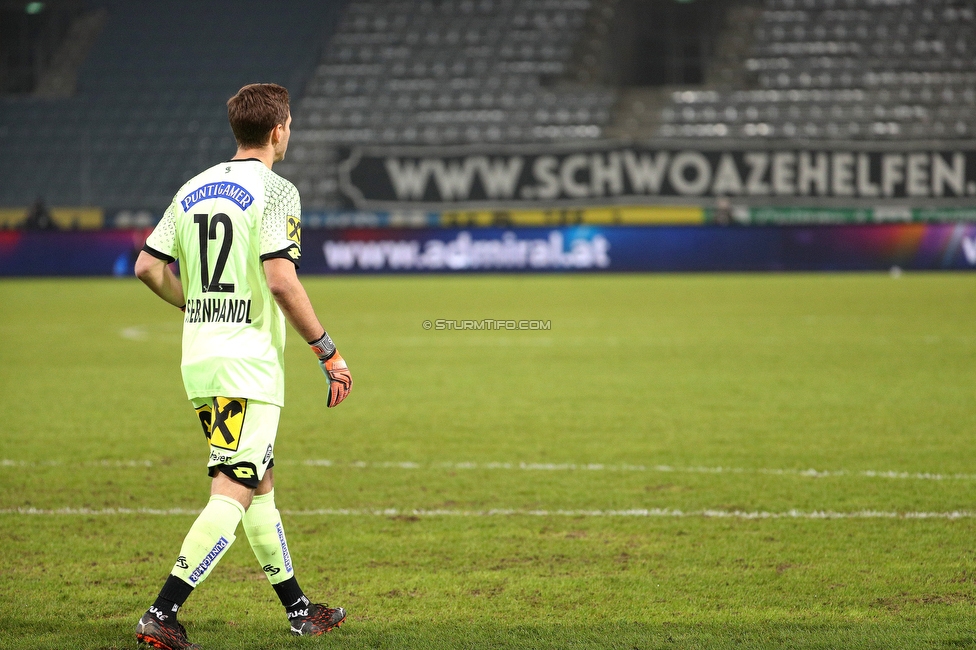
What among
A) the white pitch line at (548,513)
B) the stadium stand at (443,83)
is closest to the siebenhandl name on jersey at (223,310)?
the white pitch line at (548,513)

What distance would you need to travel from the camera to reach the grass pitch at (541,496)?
167 inches

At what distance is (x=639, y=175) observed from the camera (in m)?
30.6

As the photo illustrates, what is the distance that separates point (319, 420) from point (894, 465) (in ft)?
13.5

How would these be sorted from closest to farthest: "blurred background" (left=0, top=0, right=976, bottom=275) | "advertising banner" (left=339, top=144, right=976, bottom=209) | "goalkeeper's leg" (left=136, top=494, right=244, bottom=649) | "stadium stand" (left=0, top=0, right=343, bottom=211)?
1. "goalkeeper's leg" (left=136, top=494, right=244, bottom=649)
2. "blurred background" (left=0, top=0, right=976, bottom=275)
3. "advertising banner" (left=339, top=144, right=976, bottom=209)
4. "stadium stand" (left=0, top=0, right=343, bottom=211)

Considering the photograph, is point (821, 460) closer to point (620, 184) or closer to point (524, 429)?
point (524, 429)

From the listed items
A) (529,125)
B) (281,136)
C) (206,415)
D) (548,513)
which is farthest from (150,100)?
(206,415)

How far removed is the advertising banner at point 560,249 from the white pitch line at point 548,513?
2055cm

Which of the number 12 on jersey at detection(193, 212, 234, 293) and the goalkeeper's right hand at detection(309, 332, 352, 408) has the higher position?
the number 12 on jersey at detection(193, 212, 234, 293)

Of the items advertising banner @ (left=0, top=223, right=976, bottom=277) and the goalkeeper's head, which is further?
advertising banner @ (left=0, top=223, right=976, bottom=277)

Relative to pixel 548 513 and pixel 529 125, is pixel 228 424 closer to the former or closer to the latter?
pixel 548 513

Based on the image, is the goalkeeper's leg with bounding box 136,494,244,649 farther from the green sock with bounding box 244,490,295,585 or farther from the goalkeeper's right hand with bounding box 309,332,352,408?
the goalkeeper's right hand with bounding box 309,332,352,408

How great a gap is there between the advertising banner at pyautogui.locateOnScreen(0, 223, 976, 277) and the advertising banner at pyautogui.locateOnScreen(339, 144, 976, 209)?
4071 mm

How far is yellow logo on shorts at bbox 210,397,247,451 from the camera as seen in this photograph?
379 cm

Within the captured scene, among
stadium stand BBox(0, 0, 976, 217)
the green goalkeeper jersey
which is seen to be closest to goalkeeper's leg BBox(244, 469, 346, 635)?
the green goalkeeper jersey
